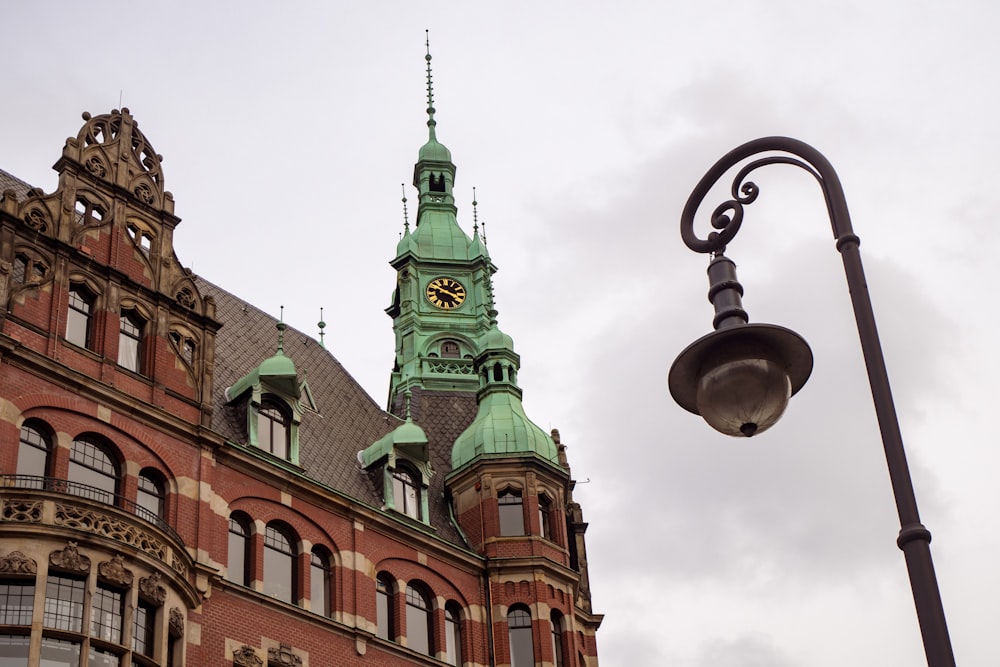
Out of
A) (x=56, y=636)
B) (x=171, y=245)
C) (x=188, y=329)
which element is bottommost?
(x=56, y=636)

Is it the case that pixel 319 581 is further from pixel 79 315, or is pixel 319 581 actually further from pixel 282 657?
pixel 79 315

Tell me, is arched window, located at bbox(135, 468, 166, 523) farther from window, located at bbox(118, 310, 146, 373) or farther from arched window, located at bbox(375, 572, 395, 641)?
arched window, located at bbox(375, 572, 395, 641)

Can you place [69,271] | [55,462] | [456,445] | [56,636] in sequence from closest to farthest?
[56,636] < [55,462] < [69,271] < [456,445]

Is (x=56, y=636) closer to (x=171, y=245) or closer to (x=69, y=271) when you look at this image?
(x=69, y=271)

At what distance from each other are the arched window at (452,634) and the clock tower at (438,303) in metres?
11.0

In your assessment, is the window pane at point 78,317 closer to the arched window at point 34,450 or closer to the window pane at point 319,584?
the arched window at point 34,450

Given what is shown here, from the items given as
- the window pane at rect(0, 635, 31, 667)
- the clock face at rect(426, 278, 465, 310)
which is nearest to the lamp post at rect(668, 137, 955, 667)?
the window pane at rect(0, 635, 31, 667)

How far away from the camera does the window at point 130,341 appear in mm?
35844

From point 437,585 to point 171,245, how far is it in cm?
1235

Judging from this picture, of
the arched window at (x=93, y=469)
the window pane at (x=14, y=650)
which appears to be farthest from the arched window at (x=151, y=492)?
the window pane at (x=14, y=650)

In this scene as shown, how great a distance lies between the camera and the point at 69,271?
115 ft

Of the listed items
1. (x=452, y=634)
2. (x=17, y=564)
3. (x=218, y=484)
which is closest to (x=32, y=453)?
(x=17, y=564)

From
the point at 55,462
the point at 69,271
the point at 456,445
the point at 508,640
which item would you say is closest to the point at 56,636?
the point at 55,462

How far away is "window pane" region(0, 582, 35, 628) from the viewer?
1134 inches
